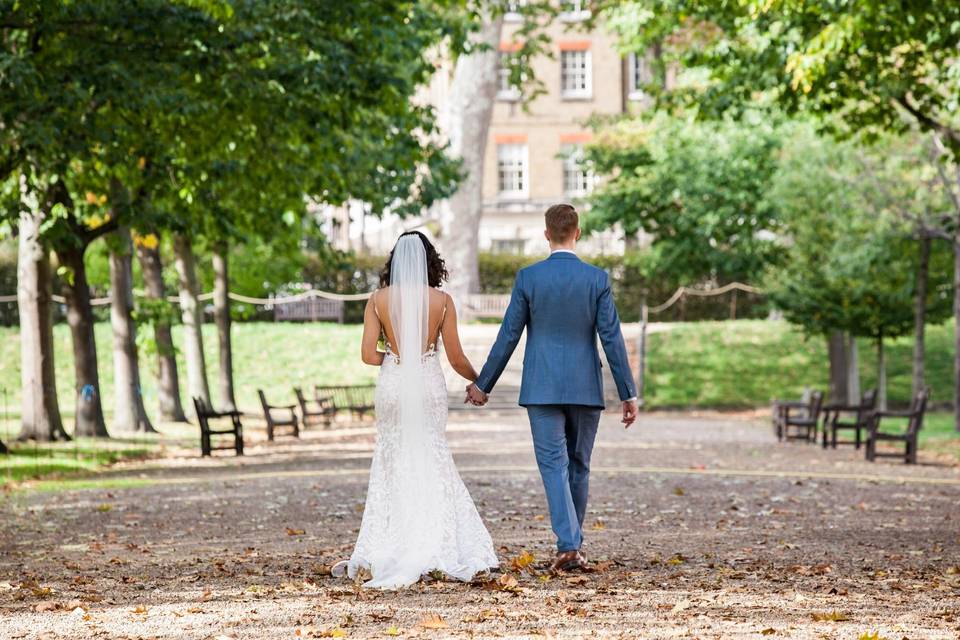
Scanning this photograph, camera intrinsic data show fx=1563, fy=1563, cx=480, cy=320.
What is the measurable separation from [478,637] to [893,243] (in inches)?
909

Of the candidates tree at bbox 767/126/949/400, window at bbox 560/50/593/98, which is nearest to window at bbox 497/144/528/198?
window at bbox 560/50/593/98

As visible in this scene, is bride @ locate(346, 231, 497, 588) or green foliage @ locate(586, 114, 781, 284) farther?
green foliage @ locate(586, 114, 781, 284)

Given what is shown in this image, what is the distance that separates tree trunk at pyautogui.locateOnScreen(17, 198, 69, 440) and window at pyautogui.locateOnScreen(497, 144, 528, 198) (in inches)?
1469

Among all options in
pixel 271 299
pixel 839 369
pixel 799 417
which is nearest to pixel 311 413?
pixel 799 417

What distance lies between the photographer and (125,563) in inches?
379

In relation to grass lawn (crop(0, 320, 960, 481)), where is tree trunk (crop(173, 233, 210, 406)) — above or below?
above

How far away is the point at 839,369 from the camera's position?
3353cm

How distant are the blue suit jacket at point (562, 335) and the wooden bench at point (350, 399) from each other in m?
19.9

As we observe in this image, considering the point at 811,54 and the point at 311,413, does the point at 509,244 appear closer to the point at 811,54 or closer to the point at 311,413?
the point at 311,413

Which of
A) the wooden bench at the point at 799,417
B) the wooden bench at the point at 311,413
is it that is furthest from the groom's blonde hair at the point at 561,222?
the wooden bench at the point at 311,413

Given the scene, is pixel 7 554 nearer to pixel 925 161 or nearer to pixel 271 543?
pixel 271 543

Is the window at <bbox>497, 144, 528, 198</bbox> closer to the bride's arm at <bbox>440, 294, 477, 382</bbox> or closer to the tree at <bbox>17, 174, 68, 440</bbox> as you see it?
the tree at <bbox>17, 174, 68, 440</bbox>

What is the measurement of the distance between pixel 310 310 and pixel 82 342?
21.9 meters

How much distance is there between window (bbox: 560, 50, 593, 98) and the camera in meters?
57.6
